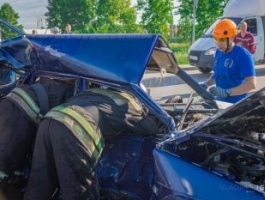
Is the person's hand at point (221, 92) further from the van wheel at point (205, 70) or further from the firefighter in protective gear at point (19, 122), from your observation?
the van wheel at point (205, 70)

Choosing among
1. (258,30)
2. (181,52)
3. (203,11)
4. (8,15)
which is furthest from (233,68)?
(8,15)

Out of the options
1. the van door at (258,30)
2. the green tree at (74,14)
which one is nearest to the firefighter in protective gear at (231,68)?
the van door at (258,30)

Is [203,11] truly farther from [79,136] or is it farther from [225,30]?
[79,136]

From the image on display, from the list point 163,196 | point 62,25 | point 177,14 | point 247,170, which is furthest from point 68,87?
point 62,25

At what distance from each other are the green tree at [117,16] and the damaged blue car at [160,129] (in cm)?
2133

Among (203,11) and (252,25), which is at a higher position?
(203,11)

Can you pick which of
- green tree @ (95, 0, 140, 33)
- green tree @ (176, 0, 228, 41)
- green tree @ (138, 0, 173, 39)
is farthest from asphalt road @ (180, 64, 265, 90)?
green tree @ (95, 0, 140, 33)

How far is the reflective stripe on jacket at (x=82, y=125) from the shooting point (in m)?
2.67

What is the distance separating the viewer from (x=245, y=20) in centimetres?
1490

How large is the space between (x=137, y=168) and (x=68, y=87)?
30.6 inches

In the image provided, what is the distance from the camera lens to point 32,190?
2811mm

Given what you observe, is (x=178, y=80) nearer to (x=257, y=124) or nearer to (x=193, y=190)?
(x=257, y=124)

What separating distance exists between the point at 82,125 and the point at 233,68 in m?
2.22

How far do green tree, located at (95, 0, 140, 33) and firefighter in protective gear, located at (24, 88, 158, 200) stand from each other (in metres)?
21.9
